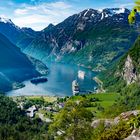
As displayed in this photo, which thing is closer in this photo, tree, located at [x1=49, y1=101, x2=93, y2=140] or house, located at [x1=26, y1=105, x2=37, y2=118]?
tree, located at [x1=49, y1=101, x2=93, y2=140]

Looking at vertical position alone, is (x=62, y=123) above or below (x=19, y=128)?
above

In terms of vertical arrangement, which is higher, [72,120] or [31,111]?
[72,120]

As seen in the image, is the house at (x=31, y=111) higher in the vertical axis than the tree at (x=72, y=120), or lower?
lower

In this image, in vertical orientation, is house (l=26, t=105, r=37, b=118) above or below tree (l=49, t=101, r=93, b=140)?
below

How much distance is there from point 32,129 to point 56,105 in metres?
63.4

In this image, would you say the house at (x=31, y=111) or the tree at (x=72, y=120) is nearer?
the tree at (x=72, y=120)

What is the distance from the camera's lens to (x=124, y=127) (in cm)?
2084

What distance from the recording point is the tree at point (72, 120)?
113ft

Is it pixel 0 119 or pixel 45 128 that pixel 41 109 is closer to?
pixel 0 119

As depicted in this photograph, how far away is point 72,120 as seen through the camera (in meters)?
35.1

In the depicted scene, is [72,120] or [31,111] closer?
[72,120]

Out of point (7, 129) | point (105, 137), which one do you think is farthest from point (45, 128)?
point (105, 137)

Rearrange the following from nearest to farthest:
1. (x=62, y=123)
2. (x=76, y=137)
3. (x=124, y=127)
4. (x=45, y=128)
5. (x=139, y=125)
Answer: (x=139, y=125)
(x=124, y=127)
(x=62, y=123)
(x=76, y=137)
(x=45, y=128)

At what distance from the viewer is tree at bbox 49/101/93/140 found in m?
34.6
